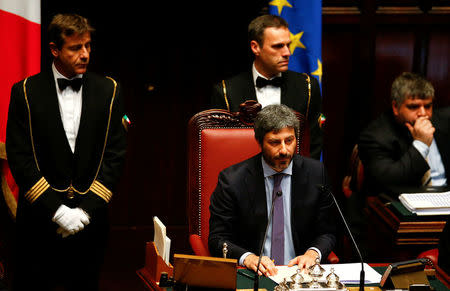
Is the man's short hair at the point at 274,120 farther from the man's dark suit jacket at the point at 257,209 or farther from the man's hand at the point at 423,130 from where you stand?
the man's hand at the point at 423,130

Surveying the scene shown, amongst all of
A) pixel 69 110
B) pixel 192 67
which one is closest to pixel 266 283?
pixel 69 110

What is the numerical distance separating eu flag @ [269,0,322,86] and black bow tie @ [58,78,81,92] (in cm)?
138

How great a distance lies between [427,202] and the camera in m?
3.00

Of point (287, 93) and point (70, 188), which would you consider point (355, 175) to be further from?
point (70, 188)

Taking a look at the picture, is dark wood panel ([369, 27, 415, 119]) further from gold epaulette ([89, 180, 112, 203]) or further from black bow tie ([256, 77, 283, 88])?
gold epaulette ([89, 180, 112, 203])

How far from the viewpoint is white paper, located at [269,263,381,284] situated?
7.38 ft

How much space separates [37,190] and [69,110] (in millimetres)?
413

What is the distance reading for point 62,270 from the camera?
10.6 ft

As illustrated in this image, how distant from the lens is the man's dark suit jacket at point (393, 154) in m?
3.44

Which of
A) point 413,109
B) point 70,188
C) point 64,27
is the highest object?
point 64,27

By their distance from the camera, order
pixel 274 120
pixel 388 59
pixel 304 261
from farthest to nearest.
→ pixel 388 59 < pixel 274 120 < pixel 304 261

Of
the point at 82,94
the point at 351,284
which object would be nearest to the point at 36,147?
the point at 82,94

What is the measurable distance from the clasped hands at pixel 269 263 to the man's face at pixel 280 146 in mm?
407

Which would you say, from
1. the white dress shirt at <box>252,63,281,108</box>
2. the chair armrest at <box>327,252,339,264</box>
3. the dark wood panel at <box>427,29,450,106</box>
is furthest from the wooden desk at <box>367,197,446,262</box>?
the dark wood panel at <box>427,29,450,106</box>
